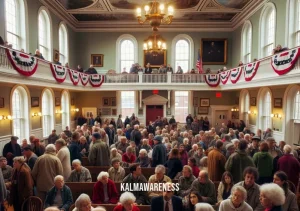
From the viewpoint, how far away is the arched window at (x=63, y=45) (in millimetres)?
17297

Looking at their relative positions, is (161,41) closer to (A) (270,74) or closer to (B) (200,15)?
(A) (270,74)

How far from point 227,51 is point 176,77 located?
5.75 meters

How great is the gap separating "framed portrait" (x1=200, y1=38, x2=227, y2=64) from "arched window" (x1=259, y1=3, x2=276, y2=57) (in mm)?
5315

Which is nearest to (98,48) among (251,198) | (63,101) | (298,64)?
(63,101)

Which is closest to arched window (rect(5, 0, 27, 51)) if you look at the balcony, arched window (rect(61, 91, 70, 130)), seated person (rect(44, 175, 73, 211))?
the balcony

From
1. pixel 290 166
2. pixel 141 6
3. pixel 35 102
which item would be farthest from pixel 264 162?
pixel 141 6

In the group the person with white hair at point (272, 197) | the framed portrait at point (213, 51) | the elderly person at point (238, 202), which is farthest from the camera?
the framed portrait at point (213, 51)

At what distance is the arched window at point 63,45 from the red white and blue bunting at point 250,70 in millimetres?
12497

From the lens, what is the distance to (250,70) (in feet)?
39.1

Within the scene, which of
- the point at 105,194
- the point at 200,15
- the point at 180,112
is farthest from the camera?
the point at 180,112

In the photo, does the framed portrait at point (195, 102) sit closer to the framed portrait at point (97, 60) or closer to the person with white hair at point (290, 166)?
the framed portrait at point (97, 60)

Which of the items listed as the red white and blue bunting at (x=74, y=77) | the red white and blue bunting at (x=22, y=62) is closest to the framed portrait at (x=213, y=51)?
the red white and blue bunting at (x=74, y=77)

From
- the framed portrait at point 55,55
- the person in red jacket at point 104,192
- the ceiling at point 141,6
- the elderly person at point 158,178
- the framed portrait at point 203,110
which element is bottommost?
the person in red jacket at point 104,192

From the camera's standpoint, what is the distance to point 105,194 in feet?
15.8
